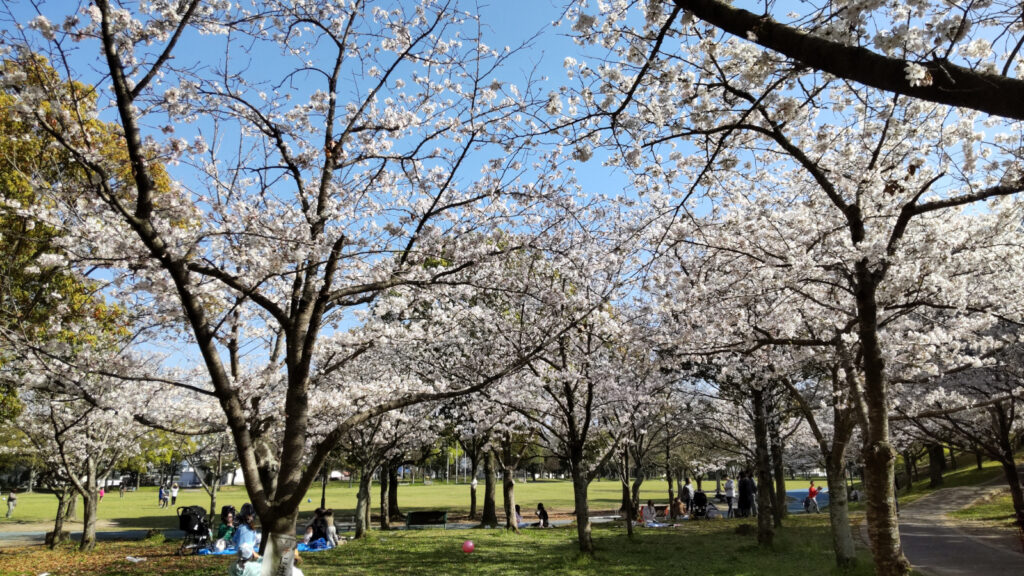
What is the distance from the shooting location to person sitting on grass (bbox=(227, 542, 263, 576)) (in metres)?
6.58

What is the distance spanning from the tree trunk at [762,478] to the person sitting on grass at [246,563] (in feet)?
35.9

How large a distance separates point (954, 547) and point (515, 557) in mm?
9712

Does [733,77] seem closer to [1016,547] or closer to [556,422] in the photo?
[556,422]

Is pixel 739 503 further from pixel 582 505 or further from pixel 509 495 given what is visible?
pixel 582 505

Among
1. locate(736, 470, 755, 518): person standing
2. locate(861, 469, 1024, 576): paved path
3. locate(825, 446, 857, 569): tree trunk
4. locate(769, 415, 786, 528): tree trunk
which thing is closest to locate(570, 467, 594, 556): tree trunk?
locate(825, 446, 857, 569): tree trunk

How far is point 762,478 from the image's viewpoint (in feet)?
45.6

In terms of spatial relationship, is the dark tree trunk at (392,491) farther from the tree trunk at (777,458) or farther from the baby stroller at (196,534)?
the tree trunk at (777,458)

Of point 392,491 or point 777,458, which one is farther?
point 392,491

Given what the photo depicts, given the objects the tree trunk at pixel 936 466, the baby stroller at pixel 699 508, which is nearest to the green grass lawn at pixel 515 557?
the baby stroller at pixel 699 508

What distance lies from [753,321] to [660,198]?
2989 mm

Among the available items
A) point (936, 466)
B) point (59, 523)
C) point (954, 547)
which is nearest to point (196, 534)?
point (59, 523)

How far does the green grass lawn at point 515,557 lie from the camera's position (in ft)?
35.4

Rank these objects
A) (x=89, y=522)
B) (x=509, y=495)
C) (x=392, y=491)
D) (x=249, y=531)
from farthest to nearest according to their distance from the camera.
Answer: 1. (x=392, y=491)
2. (x=509, y=495)
3. (x=89, y=522)
4. (x=249, y=531)

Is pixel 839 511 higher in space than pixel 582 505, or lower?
higher
